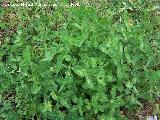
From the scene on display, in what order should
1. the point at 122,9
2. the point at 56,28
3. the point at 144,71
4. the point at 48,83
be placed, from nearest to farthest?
the point at 48,83
the point at 144,71
the point at 56,28
the point at 122,9

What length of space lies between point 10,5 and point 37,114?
6.23 feet

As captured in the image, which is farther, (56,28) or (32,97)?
(56,28)

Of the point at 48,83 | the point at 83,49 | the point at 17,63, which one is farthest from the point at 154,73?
the point at 17,63

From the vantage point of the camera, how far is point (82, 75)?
12.2 ft

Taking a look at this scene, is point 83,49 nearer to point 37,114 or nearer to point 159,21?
point 37,114

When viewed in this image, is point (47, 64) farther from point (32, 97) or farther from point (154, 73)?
point (154, 73)

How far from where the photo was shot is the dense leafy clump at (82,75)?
3811 millimetres

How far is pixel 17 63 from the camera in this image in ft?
13.8

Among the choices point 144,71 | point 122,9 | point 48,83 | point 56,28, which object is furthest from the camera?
point 122,9

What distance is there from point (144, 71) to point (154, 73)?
0.13 meters

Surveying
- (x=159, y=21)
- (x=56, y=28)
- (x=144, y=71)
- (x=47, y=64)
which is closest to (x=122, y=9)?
(x=159, y=21)

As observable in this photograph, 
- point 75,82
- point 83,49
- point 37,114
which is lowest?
point 37,114

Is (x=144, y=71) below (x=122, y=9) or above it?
below

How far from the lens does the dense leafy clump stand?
3.81m
